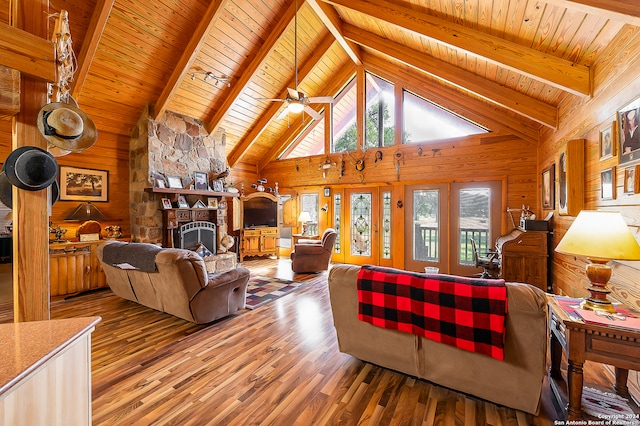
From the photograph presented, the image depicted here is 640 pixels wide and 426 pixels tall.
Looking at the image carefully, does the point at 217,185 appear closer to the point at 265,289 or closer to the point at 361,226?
the point at 265,289

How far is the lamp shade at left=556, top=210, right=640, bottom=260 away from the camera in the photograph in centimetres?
159

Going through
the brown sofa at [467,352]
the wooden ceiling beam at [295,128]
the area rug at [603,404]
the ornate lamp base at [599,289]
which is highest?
the wooden ceiling beam at [295,128]

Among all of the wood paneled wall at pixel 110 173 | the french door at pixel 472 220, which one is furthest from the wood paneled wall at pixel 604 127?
the wood paneled wall at pixel 110 173

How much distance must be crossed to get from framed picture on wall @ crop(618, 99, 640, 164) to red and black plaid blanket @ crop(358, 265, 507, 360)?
1.39m

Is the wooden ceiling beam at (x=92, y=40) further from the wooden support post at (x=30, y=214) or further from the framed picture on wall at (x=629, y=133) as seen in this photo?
the framed picture on wall at (x=629, y=133)

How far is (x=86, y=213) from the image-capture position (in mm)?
4832

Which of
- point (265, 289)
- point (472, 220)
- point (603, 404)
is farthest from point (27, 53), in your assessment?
point (472, 220)

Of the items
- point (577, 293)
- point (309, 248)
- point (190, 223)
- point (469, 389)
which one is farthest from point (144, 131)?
point (577, 293)

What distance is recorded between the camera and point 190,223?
→ 236 inches

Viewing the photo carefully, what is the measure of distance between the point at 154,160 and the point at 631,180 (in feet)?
21.9

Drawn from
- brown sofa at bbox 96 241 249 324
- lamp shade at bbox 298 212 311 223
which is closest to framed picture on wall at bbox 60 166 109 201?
brown sofa at bbox 96 241 249 324

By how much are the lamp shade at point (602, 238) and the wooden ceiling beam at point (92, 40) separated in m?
5.61

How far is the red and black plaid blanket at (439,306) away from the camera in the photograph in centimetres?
174

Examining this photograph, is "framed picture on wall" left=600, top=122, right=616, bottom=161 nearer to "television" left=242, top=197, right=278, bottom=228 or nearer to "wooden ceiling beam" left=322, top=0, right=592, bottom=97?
Result: "wooden ceiling beam" left=322, top=0, right=592, bottom=97
